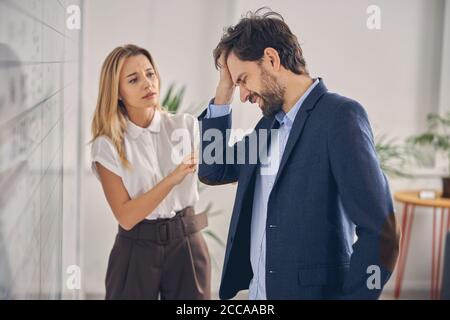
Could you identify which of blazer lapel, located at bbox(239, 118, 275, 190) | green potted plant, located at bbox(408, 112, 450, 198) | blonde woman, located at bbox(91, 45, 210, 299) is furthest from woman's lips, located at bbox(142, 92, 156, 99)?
green potted plant, located at bbox(408, 112, 450, 198)

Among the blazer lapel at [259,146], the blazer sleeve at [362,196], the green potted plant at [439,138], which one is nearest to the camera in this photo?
the blazer sleeve at [362,196]

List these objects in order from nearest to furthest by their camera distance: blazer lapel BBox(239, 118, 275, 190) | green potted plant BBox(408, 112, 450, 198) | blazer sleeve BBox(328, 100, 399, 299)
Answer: blazer sleeve BBox(328, 100, 399, 299)
blazer lapel BBox(239, 118, 275, 190)
green potted plant BBox(408, 112, 450, 198)

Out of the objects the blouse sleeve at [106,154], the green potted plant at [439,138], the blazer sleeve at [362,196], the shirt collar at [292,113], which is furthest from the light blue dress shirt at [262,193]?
the green potted plant at [439,138]

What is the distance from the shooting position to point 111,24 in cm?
128

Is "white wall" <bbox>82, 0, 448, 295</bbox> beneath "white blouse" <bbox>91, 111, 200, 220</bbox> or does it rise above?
above

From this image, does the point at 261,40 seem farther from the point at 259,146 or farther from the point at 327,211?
the point at 327,211

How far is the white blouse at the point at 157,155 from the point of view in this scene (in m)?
1.27

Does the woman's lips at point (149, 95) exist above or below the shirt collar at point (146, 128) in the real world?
above

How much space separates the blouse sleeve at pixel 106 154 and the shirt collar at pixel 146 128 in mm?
49

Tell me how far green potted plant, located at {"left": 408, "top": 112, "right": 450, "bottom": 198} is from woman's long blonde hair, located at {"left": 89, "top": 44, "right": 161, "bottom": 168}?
64 centimetres

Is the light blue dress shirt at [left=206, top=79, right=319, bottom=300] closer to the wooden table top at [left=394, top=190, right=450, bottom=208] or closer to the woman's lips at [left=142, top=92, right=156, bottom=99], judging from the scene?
the woman's lips at [left=142, top=92, right=156, bottom=99]

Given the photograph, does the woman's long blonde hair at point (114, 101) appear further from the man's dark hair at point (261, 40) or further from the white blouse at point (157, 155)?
the man's dark hair at point (261, 40)

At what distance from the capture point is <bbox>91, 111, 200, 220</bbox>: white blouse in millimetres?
1273

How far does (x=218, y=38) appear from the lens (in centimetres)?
128
